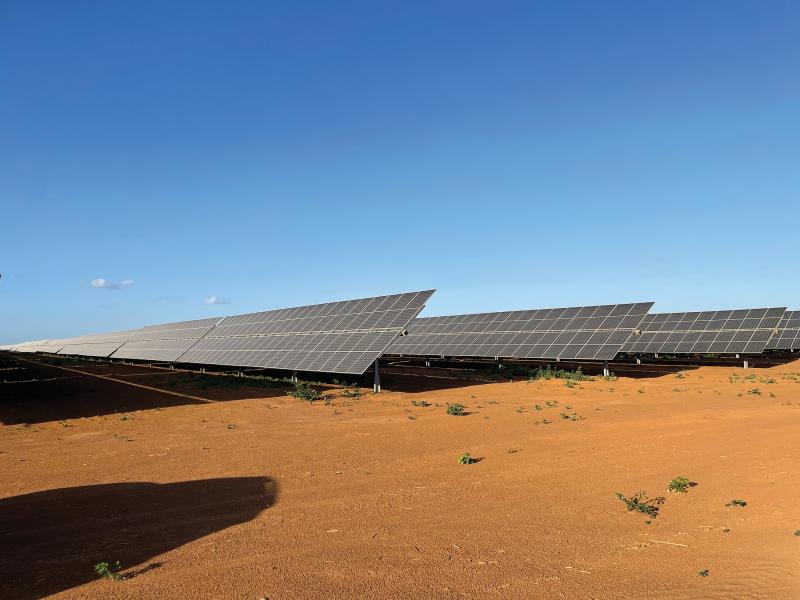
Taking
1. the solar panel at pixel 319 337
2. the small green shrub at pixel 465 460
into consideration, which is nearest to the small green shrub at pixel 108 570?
the small green shrub at pixel 465 460

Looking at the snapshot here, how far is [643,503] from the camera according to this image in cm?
765

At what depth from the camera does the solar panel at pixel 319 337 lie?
75.2ft

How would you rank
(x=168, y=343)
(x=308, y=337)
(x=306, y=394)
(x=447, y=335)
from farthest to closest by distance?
(x=168, y=343), (x=447, y=335), (x=308, y=337), (x=306, y=394)

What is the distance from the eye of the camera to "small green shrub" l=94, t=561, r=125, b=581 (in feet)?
17.4

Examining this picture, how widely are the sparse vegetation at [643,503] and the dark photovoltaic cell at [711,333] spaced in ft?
93.4

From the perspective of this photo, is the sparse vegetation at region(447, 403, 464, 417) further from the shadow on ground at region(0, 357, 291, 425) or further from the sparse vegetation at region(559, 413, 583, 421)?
the shadow on ground at region(0, 357, 291, 425)

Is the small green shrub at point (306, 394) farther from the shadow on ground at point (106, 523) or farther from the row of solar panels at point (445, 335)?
the shadow on ground at point (106, 523)

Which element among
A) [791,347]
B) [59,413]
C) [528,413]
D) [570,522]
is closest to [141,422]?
[59,413]

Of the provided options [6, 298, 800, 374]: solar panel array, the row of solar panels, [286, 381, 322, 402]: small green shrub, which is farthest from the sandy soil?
[6, 298, 800, 374]: solar panel array

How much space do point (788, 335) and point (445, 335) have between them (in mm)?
26352

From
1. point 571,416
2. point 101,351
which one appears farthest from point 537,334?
point 101,351

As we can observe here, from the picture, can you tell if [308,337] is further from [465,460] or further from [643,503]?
[643,503]

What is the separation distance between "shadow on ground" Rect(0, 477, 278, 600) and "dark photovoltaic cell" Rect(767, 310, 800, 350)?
136 feet

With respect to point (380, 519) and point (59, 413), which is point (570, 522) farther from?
point (59, 413)
